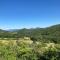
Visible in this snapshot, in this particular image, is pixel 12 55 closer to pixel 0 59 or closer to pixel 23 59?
pixel 23 59

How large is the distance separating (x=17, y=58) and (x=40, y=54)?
4855 millimetres

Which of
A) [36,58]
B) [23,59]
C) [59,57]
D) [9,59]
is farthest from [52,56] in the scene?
[9,59]

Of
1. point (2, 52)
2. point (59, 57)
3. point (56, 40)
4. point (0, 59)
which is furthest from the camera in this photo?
point (56, 40)

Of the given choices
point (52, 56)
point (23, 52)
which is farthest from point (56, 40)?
point (52, 56)

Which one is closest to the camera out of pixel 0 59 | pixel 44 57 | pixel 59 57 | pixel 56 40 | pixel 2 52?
pixel 0 59

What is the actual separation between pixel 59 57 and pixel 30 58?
15.9 ft

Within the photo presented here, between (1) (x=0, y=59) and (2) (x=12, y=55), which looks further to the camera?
(2) (x=12, y=55)

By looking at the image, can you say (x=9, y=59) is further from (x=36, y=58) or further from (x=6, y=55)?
(x=36, y=58)

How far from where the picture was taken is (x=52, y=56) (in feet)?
90.0

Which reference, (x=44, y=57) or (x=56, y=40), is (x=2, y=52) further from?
(x=56, y=40)

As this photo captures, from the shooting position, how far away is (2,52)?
31.8 metres

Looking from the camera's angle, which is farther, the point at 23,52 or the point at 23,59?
the point at 23,52

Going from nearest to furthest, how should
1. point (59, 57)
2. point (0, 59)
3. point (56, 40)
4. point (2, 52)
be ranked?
point (0, 59) → point (59, 57) → point (2, 52) → point (56, 40)

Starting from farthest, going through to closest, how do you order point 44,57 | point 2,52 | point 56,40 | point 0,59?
point 56,40 → point 2,52 → point 44,57 → point 0,59
